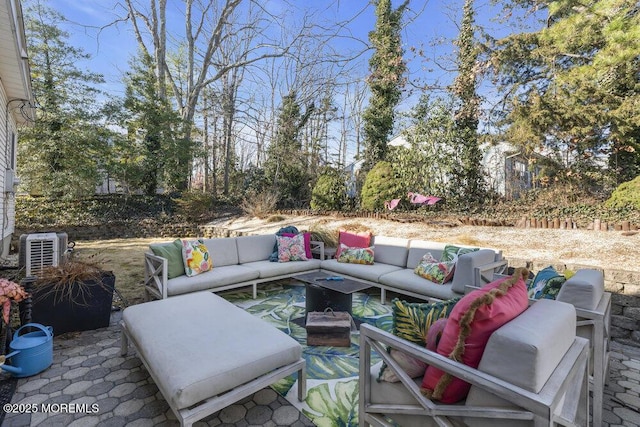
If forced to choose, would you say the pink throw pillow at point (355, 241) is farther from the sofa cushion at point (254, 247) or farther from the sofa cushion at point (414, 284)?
the sofa cushion at point (254, 247)

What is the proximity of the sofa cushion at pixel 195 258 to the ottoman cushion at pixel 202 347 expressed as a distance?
4.01 ft

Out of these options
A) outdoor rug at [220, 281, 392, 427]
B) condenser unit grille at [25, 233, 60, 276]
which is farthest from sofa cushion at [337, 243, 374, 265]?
condenser unit grille at [25, 233, 60, 276]

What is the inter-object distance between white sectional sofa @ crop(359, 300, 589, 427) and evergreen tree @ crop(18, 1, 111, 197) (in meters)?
11.4

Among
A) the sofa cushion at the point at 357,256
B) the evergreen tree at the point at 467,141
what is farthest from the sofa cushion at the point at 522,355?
the evergreen tree at the point at 467,141

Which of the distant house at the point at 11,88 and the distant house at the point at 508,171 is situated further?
the distant house at the point at 508,171

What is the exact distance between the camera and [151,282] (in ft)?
12.7

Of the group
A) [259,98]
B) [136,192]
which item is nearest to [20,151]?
[136,192]

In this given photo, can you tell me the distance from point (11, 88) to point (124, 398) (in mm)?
6398

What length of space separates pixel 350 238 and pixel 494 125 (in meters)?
6.47

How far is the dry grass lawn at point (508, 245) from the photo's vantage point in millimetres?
4168

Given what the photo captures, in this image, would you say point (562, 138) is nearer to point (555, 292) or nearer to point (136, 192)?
point (555, 292)

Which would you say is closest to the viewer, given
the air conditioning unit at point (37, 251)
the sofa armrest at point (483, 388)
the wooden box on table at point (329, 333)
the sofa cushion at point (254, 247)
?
the sofa armrest at point (483, 388)

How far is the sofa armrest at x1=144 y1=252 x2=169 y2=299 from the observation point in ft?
11.6

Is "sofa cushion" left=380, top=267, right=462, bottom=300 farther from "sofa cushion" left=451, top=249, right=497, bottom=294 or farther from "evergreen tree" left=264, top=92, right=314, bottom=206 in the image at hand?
"evergreen tree" left=264, top=92, right=314, bottom=206
